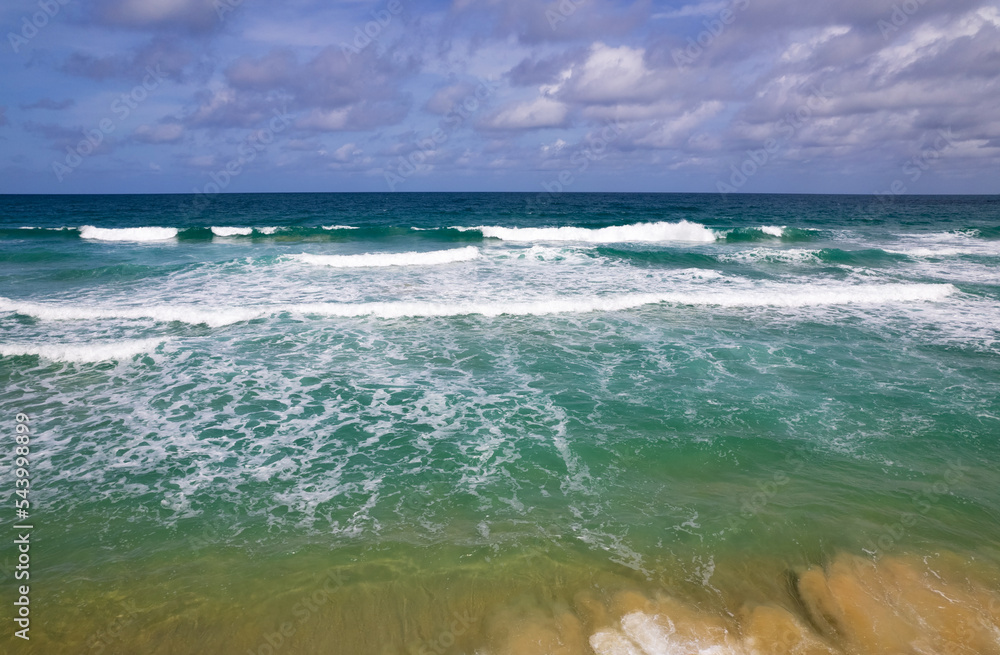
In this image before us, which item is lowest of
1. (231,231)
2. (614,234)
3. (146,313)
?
(146,313)

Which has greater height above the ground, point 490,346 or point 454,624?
point 490,346

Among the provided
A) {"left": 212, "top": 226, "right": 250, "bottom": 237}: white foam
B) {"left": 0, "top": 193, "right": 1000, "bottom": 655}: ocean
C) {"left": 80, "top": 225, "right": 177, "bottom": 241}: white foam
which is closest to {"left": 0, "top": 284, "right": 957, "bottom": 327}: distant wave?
{"left": 0, "top": 193, "right": 1000, "bottom": 655}: ocean

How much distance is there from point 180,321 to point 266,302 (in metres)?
2.50

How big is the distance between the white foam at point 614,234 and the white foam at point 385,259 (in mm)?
9823

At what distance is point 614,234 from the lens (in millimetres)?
35062

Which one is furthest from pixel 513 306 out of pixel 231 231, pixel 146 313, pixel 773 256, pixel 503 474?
pixel 231 231

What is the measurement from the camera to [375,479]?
6906mm

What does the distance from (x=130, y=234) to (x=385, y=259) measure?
20497mm

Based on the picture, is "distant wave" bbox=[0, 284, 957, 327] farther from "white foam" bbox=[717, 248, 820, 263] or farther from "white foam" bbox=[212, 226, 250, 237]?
"white foam" bbox=[212, 226, 250, 237]

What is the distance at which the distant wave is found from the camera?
1409 centimetres

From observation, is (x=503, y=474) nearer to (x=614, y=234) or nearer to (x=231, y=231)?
(x=614, y=234)

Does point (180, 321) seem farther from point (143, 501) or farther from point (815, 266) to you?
point (815, 266)

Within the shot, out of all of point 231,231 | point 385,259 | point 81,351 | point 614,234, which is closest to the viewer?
point 81,351

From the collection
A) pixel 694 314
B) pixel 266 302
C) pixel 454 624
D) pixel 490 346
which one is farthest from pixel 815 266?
pixel 454 624
